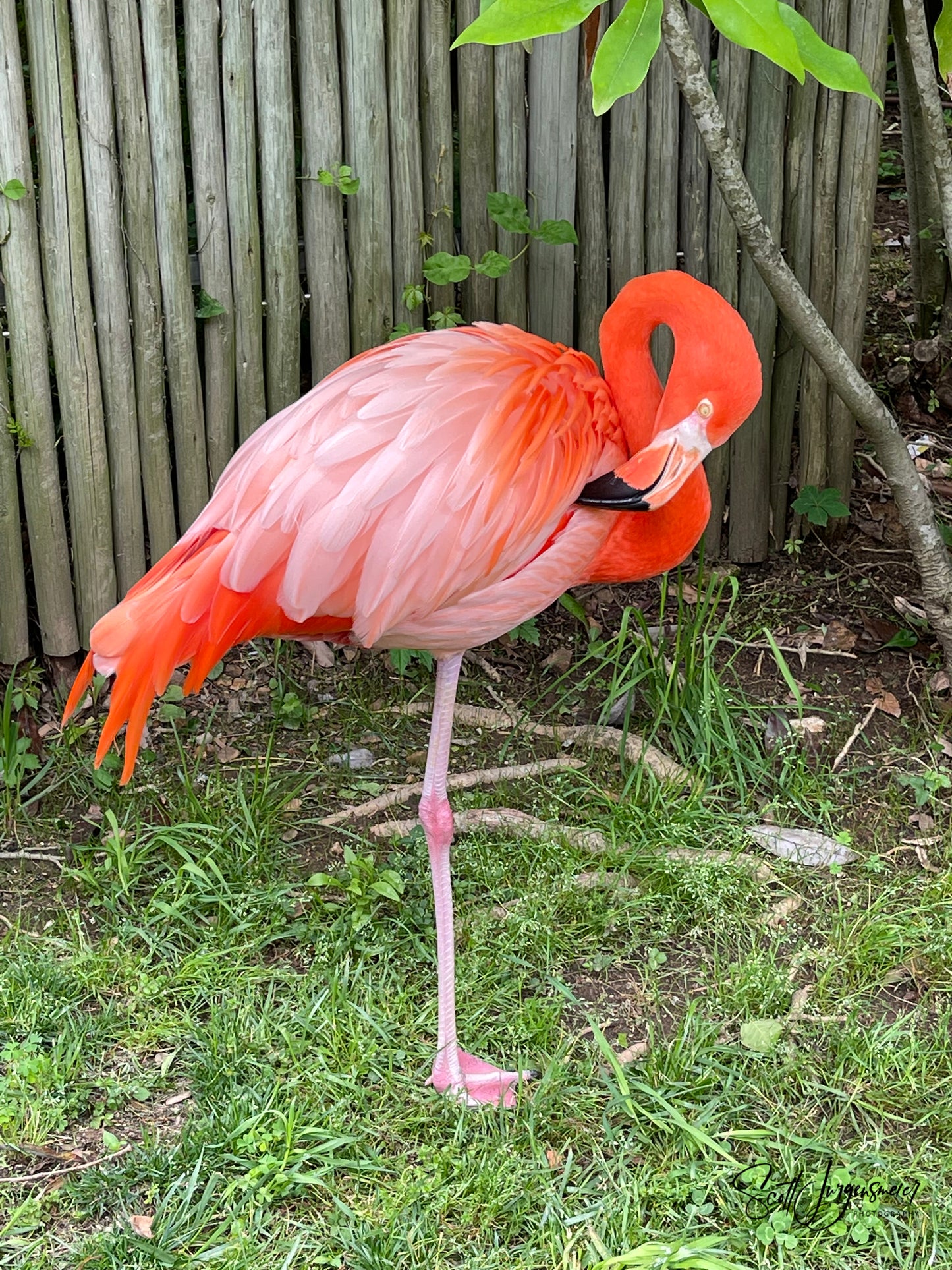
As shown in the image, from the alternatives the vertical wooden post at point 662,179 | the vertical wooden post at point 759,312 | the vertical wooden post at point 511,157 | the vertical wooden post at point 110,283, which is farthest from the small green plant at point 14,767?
the vertical wooden post at point 759,312

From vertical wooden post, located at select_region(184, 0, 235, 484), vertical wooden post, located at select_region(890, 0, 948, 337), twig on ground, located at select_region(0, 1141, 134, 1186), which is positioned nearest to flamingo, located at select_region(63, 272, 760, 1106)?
twig on ground, located at select_region(0, 1141, 134, 1186)

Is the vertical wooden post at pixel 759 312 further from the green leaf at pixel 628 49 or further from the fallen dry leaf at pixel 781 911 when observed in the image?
the green leaf at pixel 628 49

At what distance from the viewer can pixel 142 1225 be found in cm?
275

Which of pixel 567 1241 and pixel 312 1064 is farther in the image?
pixel 312 1064

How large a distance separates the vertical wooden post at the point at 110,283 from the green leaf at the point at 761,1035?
2365 mm

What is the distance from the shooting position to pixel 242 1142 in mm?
2900

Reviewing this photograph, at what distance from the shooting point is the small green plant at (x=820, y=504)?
185 inches

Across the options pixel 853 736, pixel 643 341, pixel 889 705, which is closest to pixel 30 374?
pixel 643 341

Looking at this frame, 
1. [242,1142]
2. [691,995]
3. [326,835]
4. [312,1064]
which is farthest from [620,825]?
[242,1142]

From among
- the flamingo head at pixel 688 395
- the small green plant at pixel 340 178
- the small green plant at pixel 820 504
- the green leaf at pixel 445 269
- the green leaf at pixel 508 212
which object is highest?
the small green plant at pixel 340 178

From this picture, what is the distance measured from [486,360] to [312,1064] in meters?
1.75

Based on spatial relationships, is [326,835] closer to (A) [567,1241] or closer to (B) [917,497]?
(A) [567,1241]

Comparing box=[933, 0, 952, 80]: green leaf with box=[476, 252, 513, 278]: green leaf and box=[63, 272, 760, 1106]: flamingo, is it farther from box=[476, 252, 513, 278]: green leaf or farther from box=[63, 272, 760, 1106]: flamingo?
box=[476, 252, 513, 278]: green leaf

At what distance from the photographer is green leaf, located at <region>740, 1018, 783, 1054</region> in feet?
10.3
